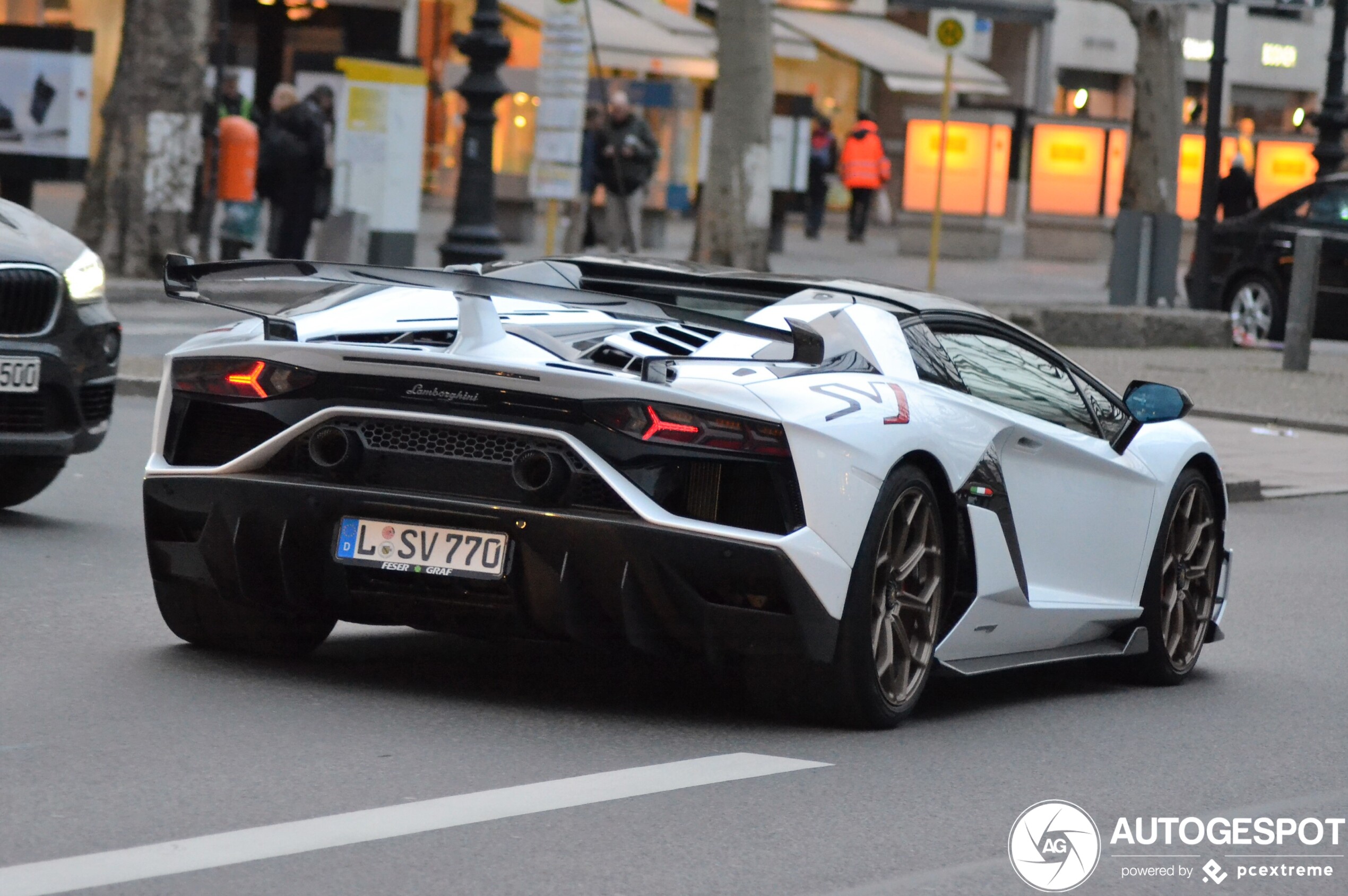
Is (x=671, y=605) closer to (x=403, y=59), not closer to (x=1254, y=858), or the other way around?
(x=1254, y=858)

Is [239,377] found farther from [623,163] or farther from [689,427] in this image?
[623,163]

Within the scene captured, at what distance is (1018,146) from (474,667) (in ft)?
161

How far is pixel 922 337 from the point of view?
265 inches

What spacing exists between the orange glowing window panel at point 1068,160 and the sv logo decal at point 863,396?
33.5 m

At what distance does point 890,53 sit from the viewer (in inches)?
1895

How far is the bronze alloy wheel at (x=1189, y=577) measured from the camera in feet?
25.9

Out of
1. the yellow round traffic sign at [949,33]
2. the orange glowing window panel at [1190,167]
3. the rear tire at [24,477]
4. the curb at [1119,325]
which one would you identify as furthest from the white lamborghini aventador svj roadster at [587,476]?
the orange glowing window panel at [1190,167]

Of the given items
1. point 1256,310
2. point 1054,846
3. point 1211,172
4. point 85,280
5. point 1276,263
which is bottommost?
point 1054,846

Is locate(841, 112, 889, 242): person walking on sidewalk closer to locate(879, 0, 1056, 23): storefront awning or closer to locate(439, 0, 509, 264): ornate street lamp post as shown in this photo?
locate(879, 0, 1056, 23): storefront awning

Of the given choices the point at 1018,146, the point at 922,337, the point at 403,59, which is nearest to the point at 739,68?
the point at 403,59

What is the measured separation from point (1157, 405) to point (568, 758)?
2.68 metres

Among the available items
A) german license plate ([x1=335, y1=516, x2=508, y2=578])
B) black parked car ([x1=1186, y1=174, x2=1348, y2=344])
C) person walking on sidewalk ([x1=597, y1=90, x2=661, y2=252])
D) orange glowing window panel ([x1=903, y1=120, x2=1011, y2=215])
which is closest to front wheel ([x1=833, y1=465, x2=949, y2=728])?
german license plate ([x1=335, y1=516, x2=508, y2=578])

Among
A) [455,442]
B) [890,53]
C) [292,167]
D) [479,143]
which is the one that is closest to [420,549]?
[455,442]

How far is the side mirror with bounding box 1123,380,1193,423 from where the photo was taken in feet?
24.7
